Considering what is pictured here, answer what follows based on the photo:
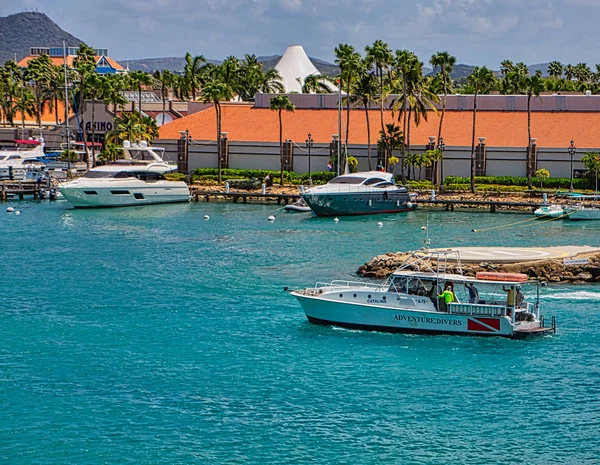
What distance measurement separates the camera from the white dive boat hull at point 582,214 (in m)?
89.1

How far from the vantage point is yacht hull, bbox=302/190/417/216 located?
296 feet

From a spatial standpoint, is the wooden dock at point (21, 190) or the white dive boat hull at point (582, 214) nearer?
the white dive boat hull at point (582, 214)

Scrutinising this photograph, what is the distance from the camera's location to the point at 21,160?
4811 inches

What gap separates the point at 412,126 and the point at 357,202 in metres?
26.8

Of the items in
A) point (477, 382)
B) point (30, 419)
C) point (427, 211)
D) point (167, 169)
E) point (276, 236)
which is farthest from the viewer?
point (167, 169)

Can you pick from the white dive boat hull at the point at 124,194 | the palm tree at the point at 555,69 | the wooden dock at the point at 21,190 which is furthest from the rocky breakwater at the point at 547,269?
the palm tree at the point at 555,69

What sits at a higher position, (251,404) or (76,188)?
(76,188)

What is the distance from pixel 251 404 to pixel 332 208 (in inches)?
2190

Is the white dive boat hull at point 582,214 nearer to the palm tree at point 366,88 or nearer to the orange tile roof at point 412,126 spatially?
A: the orange tile roof at point 412,126

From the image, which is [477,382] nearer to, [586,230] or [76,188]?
[586,230]

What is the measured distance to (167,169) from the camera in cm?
10500

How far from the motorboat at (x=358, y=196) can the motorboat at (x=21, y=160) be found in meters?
42.4

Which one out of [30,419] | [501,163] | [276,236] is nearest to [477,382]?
[30,419]

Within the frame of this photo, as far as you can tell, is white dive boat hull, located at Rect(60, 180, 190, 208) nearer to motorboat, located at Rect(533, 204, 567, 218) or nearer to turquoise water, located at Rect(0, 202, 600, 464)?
turquoise water, located at Rect(0, 202, 600, 464)
